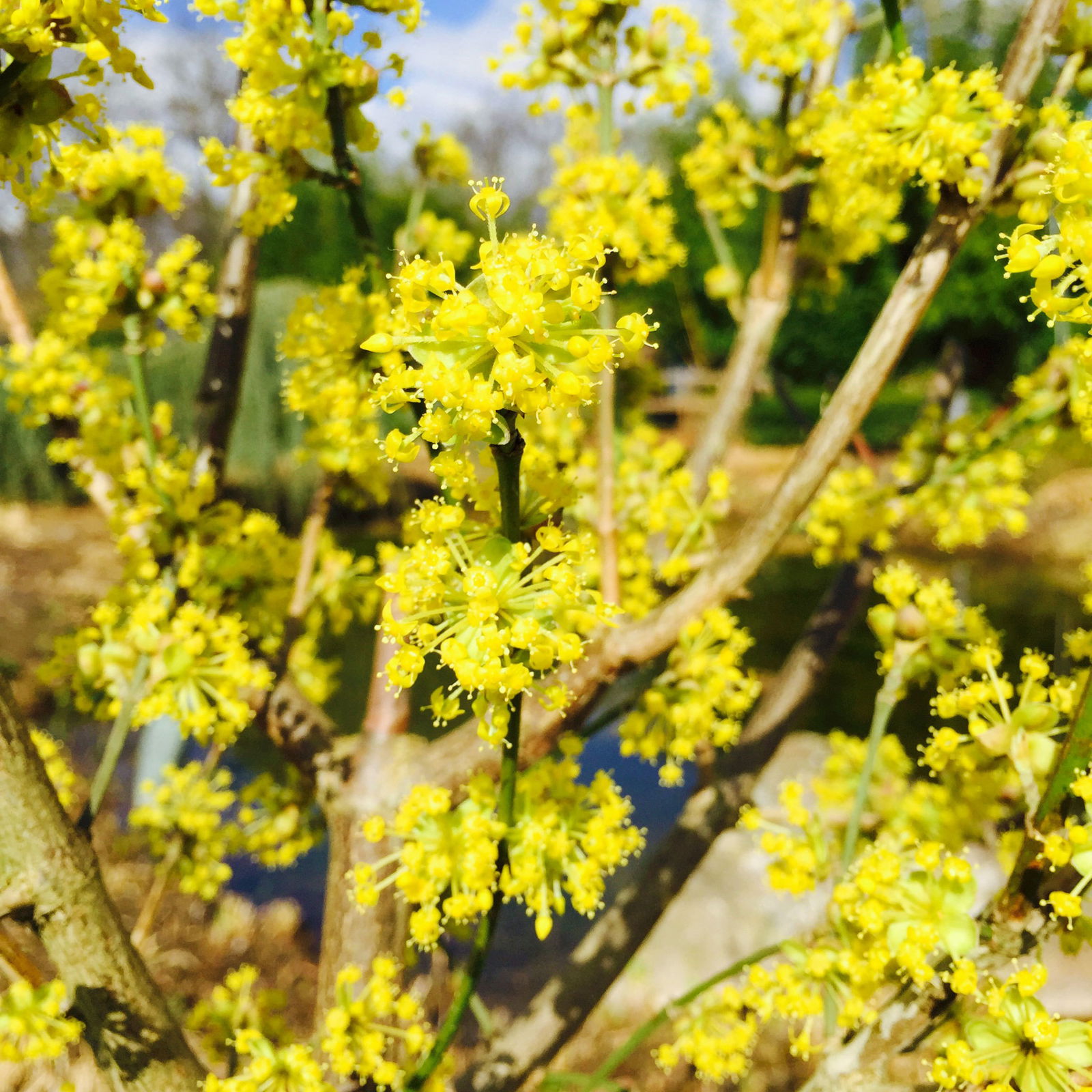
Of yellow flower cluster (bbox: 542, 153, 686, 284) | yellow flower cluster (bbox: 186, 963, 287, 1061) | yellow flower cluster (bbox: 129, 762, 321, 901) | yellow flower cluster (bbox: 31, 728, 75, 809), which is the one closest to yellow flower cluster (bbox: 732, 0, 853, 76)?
yellow flower cluster (bbox: 542, 153, 686, 284)

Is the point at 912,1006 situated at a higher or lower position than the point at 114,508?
lower

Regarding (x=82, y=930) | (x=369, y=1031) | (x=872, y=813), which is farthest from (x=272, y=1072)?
(x=872, y=813)

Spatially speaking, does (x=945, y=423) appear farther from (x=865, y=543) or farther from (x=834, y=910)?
(x=834, y=910)

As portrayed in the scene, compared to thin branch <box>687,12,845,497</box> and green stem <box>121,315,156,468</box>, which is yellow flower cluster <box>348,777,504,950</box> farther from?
thin branch <box>687,12,845,497</box>

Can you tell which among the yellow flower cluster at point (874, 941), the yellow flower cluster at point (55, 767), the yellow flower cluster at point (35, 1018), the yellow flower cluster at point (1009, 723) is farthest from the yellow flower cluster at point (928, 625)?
the yellow flower cluster at point (55, 767)

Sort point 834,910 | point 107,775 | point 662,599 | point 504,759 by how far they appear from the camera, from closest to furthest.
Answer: point 504,759 → point 834,910 → point 107,775 → point 662,599

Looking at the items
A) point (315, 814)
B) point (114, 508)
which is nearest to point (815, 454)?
point (114, 508)

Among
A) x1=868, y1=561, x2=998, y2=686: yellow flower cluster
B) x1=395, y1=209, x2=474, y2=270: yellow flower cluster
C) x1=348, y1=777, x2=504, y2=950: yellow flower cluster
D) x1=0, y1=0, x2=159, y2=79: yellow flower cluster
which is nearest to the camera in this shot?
x1=0, y1=0, x2=159, y2=79: yellow flower cluster

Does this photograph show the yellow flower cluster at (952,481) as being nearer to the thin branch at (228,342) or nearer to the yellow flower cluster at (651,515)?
the yellow flower cluster at (651,515)
